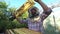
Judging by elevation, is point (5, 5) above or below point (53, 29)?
above

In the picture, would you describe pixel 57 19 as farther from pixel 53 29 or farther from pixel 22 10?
pixel 22 10

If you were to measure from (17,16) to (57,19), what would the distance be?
1.31 meters

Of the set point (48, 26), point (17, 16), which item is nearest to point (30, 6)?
point (17, 16)

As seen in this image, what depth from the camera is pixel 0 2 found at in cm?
302

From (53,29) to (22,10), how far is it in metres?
1.13

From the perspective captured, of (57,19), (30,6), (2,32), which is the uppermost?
(30,6)

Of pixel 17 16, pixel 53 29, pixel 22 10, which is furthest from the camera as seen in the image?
pixel 17 16

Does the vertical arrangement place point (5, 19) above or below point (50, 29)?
above

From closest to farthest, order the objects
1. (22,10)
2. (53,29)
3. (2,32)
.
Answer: (53,29) < (22,10) < (2,32)

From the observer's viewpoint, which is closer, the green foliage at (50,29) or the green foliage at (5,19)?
the green foliage at (50,29)

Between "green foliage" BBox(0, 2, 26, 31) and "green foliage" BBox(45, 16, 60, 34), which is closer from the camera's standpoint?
"green foliage" BBox(45, 16, 60, 34)

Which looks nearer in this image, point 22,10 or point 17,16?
point 22,10

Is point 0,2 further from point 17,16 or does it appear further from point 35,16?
point 35,16

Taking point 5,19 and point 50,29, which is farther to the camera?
point 5,19
